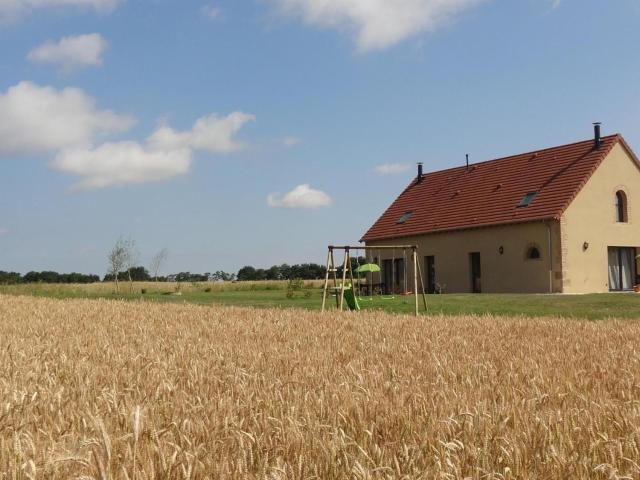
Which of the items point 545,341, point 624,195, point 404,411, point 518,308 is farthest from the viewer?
point 624,195

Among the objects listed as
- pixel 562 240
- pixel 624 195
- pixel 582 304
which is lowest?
pixel 582 304

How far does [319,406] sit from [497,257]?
102 feet

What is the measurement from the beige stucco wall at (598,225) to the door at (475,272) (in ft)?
16.7

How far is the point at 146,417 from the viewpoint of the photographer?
13.1ft

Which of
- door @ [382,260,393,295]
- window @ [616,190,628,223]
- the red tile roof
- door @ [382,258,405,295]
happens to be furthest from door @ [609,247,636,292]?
door @ [382,260,393,295]

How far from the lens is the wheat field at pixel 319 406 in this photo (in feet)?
10.0

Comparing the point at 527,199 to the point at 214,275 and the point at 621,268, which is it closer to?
the point at 621,268

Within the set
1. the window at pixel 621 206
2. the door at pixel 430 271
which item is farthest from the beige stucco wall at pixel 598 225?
the door at pixel 430 271

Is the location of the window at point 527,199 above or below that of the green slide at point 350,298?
above

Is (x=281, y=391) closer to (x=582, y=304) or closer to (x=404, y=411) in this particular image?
(x=404, y=411)

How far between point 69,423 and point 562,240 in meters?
30.1

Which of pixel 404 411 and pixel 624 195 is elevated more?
pixel 624 195

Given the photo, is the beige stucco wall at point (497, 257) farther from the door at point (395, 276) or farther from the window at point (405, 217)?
the window at point (405, 217)

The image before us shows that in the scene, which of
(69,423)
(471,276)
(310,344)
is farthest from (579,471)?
(471,276)
